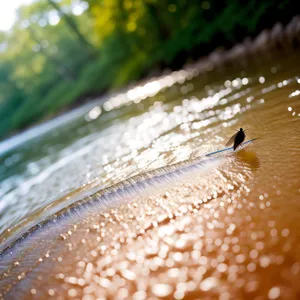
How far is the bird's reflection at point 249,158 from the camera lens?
456cm

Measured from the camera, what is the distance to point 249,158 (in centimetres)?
488

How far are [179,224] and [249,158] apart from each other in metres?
1.71

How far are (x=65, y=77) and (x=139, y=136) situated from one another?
47.4m

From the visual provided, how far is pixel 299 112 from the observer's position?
5.94m

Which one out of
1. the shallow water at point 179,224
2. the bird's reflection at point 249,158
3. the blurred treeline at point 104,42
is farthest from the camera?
the blurred treeline at point 104,42

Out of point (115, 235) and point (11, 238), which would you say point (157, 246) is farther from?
point (11, 238)

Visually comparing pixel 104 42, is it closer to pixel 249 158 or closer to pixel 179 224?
pixel 249 158

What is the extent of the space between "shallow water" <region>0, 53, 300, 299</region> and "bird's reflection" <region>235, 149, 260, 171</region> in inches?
0.8

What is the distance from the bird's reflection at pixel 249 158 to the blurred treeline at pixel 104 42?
17064mm

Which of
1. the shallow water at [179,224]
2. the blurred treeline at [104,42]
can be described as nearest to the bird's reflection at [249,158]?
the shallow water at [179,224]

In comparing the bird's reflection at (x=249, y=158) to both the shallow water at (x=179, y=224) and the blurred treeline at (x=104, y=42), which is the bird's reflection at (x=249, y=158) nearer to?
the shallow water at (x=179, y=224)

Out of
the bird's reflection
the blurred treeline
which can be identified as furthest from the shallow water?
the blurred treeline

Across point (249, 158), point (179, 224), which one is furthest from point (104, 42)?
point (179, 224)

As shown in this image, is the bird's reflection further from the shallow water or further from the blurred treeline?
the blurred treeline
